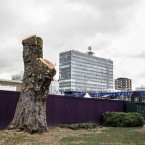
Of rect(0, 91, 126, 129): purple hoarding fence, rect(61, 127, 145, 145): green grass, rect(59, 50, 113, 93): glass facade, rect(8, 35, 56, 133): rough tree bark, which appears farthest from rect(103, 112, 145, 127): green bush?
rect(59, 50, 113, 93): glass facade

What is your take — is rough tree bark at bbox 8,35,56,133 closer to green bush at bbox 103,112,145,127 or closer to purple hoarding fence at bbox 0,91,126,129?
purple hoarding fence at bbox 0,91,126,129

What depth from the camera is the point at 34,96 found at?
14.8m

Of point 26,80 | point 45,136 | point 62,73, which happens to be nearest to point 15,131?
point 45,136

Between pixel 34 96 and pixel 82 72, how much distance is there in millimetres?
109248

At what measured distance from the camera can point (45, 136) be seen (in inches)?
547

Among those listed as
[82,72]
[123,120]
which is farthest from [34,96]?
[82,72]

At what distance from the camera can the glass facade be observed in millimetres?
116688

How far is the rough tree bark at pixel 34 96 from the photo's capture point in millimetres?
14504

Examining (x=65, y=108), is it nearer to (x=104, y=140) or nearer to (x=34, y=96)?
(x=34, y=96)

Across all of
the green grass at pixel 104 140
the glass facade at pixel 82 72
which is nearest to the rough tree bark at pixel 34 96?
the green grass at pixel 104 140

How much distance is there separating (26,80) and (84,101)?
27.5 ft

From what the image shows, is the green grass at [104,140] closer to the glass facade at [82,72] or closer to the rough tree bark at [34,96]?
the rough tree bark at [34,96]

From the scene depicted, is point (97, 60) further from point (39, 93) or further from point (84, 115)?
point (39, 93)

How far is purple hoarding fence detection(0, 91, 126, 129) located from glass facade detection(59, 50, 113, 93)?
282 ft
